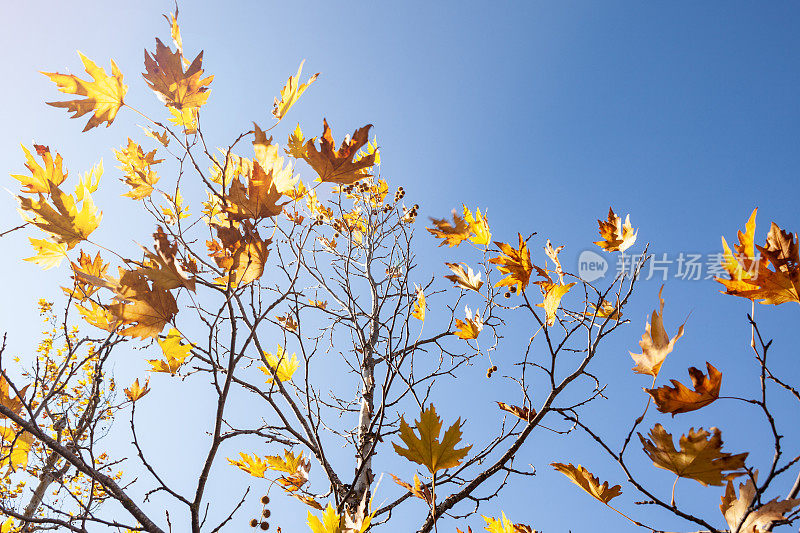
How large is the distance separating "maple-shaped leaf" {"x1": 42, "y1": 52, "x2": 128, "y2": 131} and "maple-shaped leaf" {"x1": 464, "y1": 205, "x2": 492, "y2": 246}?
1120mm

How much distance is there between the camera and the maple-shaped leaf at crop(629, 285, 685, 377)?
88 centimetres

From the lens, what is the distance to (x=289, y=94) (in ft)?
4.05

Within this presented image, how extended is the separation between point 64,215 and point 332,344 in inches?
122

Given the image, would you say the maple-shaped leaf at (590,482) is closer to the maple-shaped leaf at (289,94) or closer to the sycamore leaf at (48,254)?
the maple-shaped leaf at (289,94)

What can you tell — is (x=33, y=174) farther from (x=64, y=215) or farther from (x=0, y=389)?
(x=0, y=389)

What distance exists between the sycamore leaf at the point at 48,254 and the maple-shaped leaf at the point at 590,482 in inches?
66.9

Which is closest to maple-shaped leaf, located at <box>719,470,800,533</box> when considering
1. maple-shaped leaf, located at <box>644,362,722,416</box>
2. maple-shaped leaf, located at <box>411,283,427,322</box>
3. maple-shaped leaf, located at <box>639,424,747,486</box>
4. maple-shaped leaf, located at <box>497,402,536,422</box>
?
maple-shaped leaf, located at <box>639,424,747,486</box>

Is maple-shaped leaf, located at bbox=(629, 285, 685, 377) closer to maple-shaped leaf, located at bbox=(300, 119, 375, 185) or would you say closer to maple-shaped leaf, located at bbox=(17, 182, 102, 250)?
maple-shaped leaf, located at bbox=(300, 119, 375, 185)

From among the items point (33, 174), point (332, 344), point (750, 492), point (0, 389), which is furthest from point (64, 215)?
point (332, 344)

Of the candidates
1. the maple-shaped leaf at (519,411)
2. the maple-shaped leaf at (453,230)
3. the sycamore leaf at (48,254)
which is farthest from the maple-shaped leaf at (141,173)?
the maple-shaped leaf at (519,411)

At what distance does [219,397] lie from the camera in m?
1.10

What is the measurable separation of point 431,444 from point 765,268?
0.83 m

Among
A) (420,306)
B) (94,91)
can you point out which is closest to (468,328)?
(420,306)

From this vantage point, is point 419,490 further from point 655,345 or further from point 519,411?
point 655,345
